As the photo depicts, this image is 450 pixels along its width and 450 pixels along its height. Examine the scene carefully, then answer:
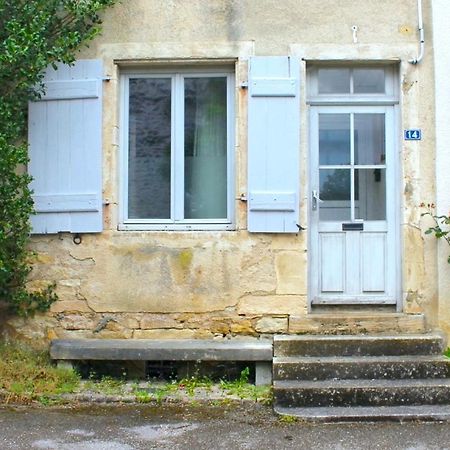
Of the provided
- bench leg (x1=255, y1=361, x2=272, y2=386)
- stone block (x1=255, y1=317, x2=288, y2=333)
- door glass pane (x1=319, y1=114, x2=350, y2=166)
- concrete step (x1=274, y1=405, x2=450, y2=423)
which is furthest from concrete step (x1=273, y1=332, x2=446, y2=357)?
door glass pane (x1=319, y1=114, x2=350, y2=166)

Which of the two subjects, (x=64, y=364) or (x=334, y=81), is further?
(x=334, y=81)

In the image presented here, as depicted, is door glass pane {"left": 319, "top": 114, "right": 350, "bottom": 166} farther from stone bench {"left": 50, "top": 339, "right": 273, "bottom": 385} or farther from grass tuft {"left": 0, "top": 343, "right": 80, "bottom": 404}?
grass tuft {"left": 0, "top": 343, "right": 80, "bottom": 404}

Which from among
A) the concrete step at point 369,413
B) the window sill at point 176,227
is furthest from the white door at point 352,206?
the concrete step at point 369,413

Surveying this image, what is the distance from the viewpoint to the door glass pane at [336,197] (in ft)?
21.0

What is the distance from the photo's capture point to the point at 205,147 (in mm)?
6500

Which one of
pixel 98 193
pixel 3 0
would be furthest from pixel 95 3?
pixel 98 193

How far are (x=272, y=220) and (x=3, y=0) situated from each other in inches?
114

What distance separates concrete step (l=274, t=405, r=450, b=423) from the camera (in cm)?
492

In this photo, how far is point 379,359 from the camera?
5.59 meters

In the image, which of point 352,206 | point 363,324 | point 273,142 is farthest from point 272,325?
point 273,142

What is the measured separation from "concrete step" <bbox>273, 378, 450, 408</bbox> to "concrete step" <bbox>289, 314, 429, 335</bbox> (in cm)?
93

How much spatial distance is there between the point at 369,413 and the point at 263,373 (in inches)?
43.6

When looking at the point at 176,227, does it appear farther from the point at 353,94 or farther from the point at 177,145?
the point at 353,94

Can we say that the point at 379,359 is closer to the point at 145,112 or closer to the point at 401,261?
the point at 401,261
